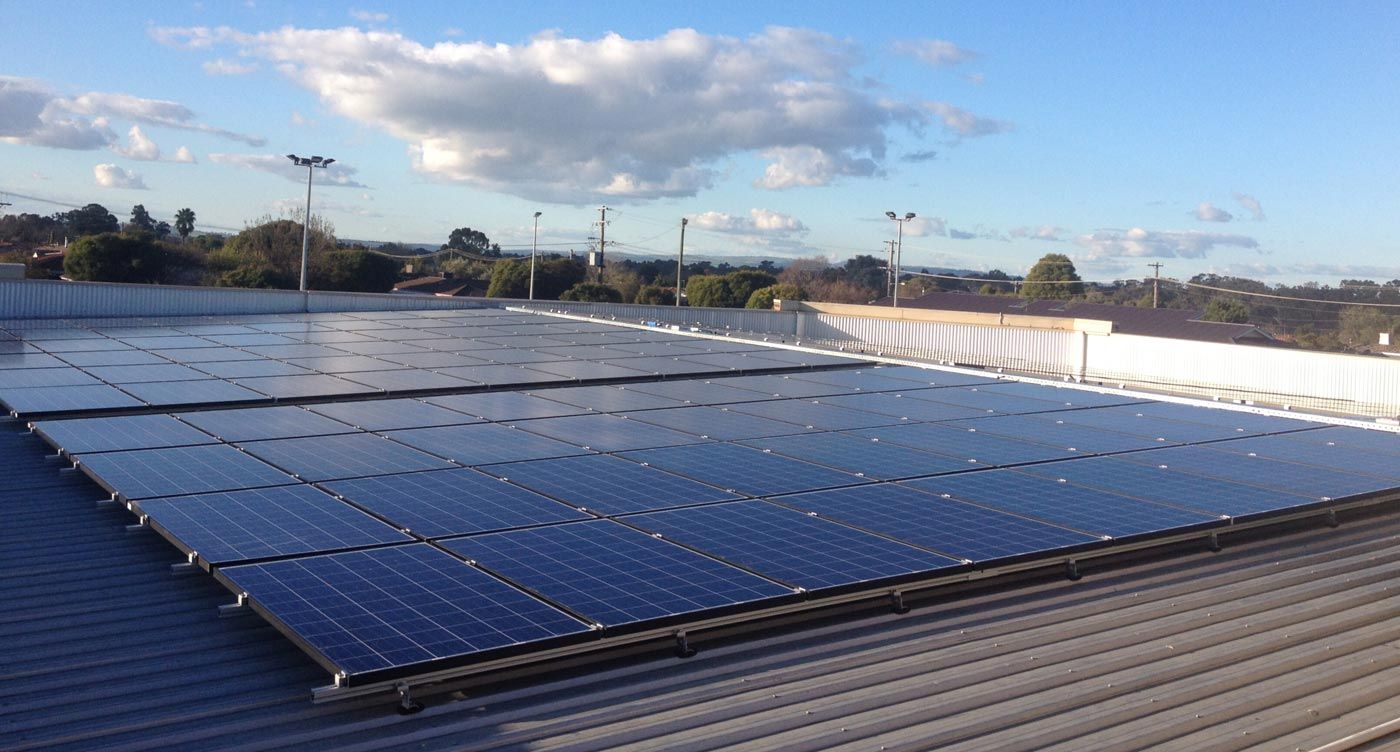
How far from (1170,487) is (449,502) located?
9065 mm

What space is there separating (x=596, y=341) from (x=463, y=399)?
12666mm

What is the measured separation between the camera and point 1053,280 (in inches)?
4990

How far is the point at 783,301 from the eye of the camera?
54.7m

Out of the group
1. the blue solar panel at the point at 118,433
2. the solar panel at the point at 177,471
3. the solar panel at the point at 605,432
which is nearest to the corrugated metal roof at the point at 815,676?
the solar panel at the point at 177,471

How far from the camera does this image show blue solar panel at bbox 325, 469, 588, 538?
36.7 feet

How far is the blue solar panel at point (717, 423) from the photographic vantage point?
56.6ft

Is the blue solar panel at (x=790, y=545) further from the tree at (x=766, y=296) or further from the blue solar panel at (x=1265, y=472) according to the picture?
the tree at (x=766, y=296)

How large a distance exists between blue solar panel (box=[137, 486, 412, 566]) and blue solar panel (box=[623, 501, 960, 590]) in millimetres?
2806

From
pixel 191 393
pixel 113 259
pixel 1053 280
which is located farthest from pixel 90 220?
pixel 191 393

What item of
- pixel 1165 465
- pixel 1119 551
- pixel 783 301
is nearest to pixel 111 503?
pixel 1119 551

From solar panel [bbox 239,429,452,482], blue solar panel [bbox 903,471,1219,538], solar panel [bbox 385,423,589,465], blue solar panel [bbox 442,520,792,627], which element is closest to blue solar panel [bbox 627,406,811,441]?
solar panel [bbox 385,423,589,465]

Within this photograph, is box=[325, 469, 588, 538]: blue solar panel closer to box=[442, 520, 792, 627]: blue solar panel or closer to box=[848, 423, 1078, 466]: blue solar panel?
box=[442, 520, 792, 627]: blue solar panel

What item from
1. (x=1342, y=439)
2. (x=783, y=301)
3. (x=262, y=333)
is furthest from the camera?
(x=783, y=301)

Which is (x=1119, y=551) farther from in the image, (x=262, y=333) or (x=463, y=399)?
(x=262, y=333)
